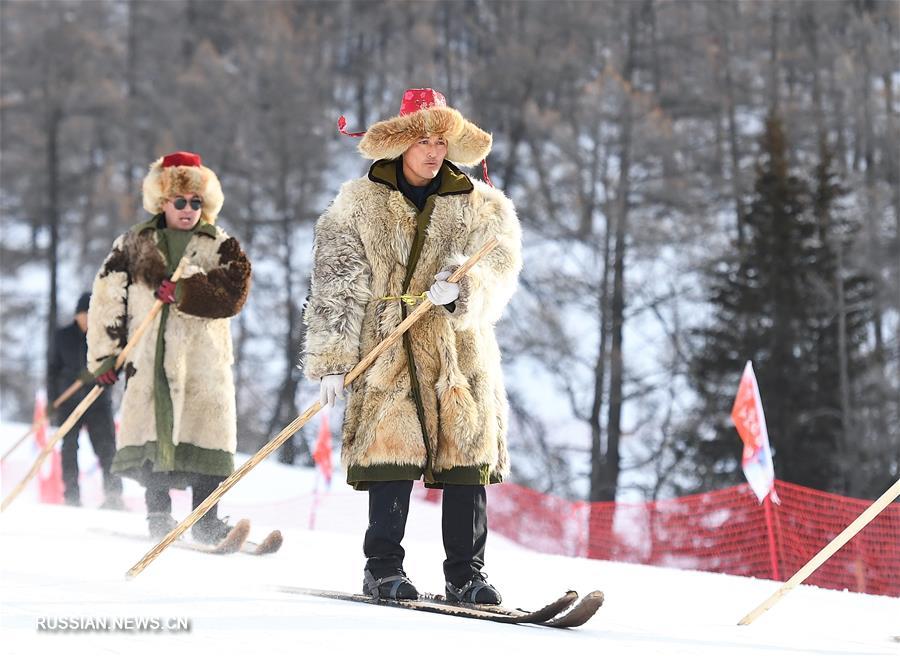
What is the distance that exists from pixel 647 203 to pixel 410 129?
67.7 feet

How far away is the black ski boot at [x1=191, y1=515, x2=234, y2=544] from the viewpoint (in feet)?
21.5

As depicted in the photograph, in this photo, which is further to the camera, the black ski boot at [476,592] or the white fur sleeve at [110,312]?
the white fur sleeve at [110,312]

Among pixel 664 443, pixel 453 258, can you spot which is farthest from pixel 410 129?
pixel 664 443

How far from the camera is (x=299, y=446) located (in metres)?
25.6

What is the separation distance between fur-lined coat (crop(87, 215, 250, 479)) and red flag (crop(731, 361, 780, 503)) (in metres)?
3.27

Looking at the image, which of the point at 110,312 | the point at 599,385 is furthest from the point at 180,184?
the point at 599,385

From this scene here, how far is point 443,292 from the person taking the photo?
4.48m

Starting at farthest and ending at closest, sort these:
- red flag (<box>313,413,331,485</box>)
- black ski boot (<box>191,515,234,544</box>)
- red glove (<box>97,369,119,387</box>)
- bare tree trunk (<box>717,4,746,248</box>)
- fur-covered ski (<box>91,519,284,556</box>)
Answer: bare tree trunk (<box>717,4,746,248</box>) < red flag (<box>313,413,331,485</box>) < red glove (<box>97,369,119,387</box>) < black ski boot (<box>191,515,234,544</box>) < fur-covered ski (<box>91,519,284,556</box>)

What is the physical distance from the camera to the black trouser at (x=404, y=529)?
15.2 ft

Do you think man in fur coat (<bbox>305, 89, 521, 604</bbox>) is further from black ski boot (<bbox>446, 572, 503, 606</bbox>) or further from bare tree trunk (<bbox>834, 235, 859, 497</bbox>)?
bare tree trunk (<bbox>834, 235, 859, 497</bbox>)

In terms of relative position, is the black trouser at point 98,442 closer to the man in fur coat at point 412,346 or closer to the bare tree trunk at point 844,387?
the man in fur coat at point 412,346

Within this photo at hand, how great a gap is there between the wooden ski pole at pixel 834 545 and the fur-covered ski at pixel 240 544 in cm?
244

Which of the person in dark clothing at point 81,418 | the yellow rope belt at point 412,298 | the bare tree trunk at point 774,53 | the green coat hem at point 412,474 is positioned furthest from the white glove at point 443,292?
the bare tree trunk at point 774,53

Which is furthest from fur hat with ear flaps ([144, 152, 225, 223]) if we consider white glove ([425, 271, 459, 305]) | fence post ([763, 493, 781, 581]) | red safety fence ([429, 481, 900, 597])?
red safety fence ([429, 481, 900, 597])
